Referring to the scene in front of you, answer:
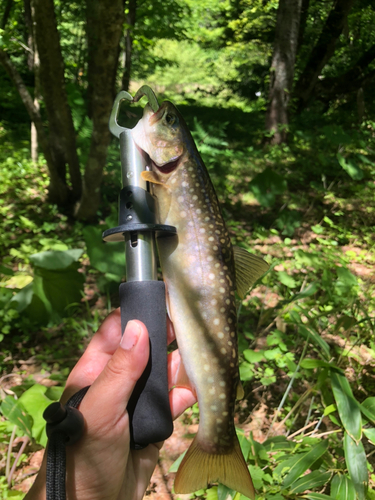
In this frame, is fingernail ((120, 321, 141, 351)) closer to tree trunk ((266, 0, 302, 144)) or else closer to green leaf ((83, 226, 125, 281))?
green leaf ((83, 226, 125, 281))

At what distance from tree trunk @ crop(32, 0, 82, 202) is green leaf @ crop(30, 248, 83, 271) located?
1.94 meters

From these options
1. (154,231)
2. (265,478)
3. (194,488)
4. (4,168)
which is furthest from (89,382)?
(4,168)

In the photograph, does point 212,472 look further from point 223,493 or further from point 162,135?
point 162,135

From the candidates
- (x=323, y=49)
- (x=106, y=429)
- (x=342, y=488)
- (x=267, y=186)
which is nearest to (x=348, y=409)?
(x=342, y=488)

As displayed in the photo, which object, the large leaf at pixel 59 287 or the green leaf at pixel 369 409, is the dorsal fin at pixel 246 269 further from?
the large leaf at pixel 59 287

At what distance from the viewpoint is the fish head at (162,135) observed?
50.4 inches

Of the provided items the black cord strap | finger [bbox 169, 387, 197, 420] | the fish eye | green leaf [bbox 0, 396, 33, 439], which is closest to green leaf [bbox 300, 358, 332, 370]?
finger [bbox 169, 387, 197, 420]

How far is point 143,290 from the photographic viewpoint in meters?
1.25

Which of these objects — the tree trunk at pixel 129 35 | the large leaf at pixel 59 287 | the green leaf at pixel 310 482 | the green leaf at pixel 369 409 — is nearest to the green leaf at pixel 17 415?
the large leaf at pixel 59 287

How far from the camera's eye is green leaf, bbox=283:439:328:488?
179 cm

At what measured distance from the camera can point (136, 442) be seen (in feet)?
4.16

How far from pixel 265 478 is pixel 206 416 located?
3.49 feet

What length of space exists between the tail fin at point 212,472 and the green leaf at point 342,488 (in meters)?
0.78

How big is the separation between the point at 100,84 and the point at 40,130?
1.31 m
